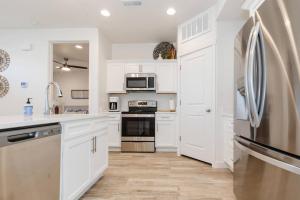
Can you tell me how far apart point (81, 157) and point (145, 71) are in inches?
126

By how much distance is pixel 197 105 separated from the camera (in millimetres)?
4027

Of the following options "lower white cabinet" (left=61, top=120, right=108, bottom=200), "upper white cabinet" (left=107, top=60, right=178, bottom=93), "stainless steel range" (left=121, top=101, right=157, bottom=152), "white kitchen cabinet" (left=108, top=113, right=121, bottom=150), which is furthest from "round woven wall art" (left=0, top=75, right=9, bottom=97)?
"lower white cabinet" (left=61, top=120, right=108, bottom=200)

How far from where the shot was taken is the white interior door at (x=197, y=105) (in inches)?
148

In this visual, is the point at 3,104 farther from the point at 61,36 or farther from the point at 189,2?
the point at 189,2

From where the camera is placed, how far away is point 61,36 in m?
4.61

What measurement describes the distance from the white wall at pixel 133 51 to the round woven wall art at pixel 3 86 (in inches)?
99.7

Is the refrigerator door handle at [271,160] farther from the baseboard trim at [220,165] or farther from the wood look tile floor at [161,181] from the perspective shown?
the baseboard trim at [220,165]

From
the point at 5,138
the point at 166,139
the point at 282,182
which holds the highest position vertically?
the point at 5,138

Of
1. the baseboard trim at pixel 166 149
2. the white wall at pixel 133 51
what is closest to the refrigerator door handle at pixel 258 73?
the baseboard trim at pixel 166 149

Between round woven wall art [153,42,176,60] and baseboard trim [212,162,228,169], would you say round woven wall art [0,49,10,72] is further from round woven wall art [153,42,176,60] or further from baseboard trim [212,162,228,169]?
baseboard trim [212,162,228,169]

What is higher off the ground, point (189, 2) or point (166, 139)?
point (189, 2)

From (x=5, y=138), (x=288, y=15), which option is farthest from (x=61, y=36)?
(x=288, y=15)

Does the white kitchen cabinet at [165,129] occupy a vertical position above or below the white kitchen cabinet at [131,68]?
below

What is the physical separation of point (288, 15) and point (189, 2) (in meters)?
2.72
